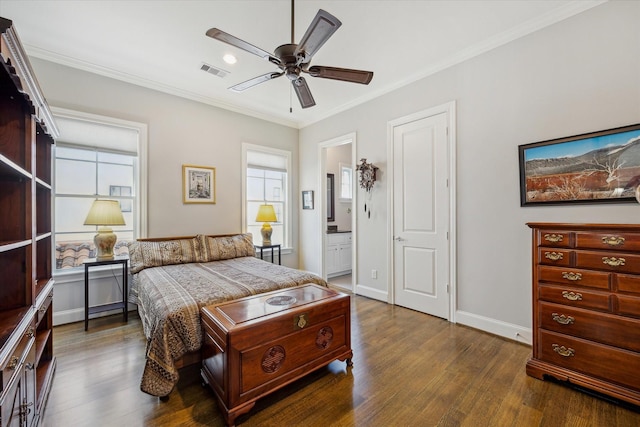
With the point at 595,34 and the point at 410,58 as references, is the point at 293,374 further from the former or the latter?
the point at 595,34

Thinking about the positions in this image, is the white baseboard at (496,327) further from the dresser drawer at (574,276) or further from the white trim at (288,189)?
the white trim at (288,189)

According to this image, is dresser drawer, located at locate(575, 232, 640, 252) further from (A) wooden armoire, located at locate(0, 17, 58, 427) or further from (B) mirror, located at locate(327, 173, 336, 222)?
(B) mirror, located at locate(327, 173, 336, 222)

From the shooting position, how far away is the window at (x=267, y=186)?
15.3 ft

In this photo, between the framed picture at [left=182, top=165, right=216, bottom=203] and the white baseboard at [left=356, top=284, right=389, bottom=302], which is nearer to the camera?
the white baseboard at [left=356, top=284, right=389, bottom=302]

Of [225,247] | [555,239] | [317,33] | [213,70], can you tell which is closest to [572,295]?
[555,239]

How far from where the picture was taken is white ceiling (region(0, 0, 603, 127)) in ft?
7.54

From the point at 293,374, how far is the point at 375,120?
3.31 m

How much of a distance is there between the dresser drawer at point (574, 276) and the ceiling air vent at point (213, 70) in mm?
3800

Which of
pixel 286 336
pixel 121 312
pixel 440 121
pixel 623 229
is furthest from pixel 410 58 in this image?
pixel 121 312

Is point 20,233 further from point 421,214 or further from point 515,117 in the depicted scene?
point 515,117

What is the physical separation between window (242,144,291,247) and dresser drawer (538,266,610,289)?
12.5ft

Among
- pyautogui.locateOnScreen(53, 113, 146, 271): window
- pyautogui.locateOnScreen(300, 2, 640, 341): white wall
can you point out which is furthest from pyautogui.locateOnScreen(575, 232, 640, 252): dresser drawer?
pyautogui.locateOnScreen(53, 113, 146, 271): window

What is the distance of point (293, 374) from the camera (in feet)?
6.16

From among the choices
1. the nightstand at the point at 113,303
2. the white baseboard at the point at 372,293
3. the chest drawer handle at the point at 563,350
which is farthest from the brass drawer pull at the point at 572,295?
the nightstand at the point at 113,303
